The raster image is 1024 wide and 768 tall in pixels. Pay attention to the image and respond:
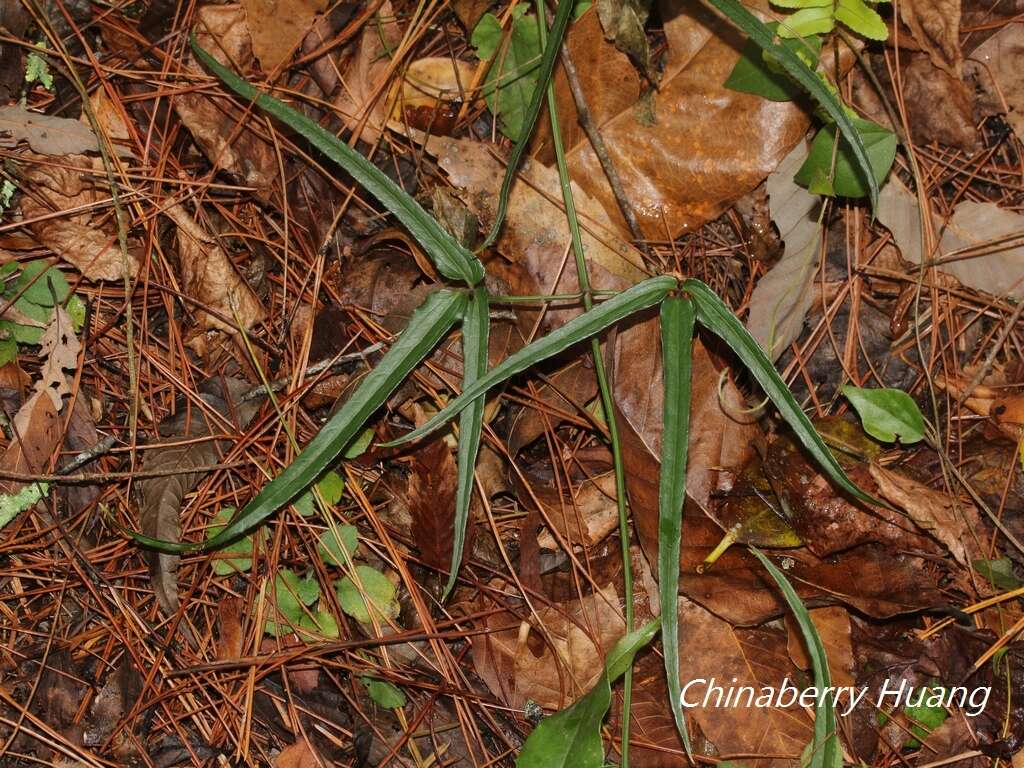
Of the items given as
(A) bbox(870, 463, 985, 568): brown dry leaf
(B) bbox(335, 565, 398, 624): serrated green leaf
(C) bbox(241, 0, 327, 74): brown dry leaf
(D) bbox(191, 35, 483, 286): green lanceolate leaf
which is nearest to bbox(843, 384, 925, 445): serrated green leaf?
(A) bbox(870, 463, 985, 568): brown dry leaf

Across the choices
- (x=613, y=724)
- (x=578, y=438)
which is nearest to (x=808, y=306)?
(x=578, y=438)

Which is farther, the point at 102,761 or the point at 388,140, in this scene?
the point at 388,140

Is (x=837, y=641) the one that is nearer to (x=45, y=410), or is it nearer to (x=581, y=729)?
(x=581, y=729)

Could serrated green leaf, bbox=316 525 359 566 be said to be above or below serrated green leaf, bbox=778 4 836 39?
below

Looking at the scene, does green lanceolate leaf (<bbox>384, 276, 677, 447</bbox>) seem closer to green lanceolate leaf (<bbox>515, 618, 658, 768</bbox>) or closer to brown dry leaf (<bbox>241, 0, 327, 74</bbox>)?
green lanceolate leaf (<bbox>515, 618, 658, 768</bbox>)

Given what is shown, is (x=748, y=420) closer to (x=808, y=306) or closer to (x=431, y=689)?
(x=808, y=306)

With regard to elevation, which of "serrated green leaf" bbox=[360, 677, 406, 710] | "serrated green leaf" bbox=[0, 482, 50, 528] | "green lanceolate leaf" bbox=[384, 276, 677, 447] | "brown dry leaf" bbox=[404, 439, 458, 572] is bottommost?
"serrated green leaf" bbox=[360, 677, 406, 710]

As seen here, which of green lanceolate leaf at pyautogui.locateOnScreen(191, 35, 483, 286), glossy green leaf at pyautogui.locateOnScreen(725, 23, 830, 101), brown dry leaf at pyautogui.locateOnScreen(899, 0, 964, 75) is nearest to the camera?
green lanceolate leaf at pyautogui.locateOnScreen(191, 35, 483, 286)

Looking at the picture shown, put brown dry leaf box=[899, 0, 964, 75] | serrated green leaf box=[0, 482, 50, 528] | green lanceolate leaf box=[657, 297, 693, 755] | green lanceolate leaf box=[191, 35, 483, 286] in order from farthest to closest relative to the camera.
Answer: brown dry leaf box=[899, 0, 964, 75] < serrated green leaf box=[0, 482, 50, 528] < green lanceolate leaf box=[191, 35, 483, 286] < green lanceolate leaf box=[657, 297, 693, 755]
